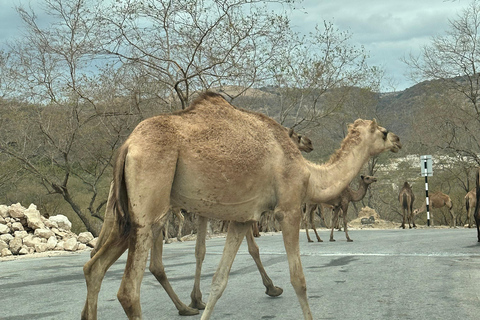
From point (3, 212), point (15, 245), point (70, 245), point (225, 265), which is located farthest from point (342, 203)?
point (225, 265)

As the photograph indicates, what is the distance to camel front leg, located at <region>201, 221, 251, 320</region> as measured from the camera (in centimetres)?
579

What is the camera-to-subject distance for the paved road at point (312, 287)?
6793 millimetres

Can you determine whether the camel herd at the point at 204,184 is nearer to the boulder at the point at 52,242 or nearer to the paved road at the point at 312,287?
the paved road at the point at 312,287

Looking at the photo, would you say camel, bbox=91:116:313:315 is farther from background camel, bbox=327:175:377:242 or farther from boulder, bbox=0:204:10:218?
boulder, bbox=0:204:10:218

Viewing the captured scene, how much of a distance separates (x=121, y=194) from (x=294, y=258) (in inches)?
73.7

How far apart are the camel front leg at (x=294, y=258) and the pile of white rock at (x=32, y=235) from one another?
11.9 m

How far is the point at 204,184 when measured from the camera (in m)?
5.30

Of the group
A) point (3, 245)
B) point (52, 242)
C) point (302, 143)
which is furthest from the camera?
point (52, 242)

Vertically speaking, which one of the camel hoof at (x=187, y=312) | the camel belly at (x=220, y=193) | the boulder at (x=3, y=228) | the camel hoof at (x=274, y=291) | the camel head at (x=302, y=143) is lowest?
the camel hoof at (x=187, y=312)

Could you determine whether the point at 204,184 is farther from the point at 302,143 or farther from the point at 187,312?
the point at 302,143

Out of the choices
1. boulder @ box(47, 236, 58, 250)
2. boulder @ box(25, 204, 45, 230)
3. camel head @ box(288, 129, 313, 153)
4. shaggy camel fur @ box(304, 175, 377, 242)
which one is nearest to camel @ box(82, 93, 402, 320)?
camel head @ box(288, 129, 313, 153)

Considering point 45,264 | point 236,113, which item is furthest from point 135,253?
point 45,264

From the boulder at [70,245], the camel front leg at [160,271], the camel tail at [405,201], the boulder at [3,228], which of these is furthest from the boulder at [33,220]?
the camel tail at [405,201]

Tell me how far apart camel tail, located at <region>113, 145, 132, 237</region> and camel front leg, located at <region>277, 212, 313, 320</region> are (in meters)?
1.55
